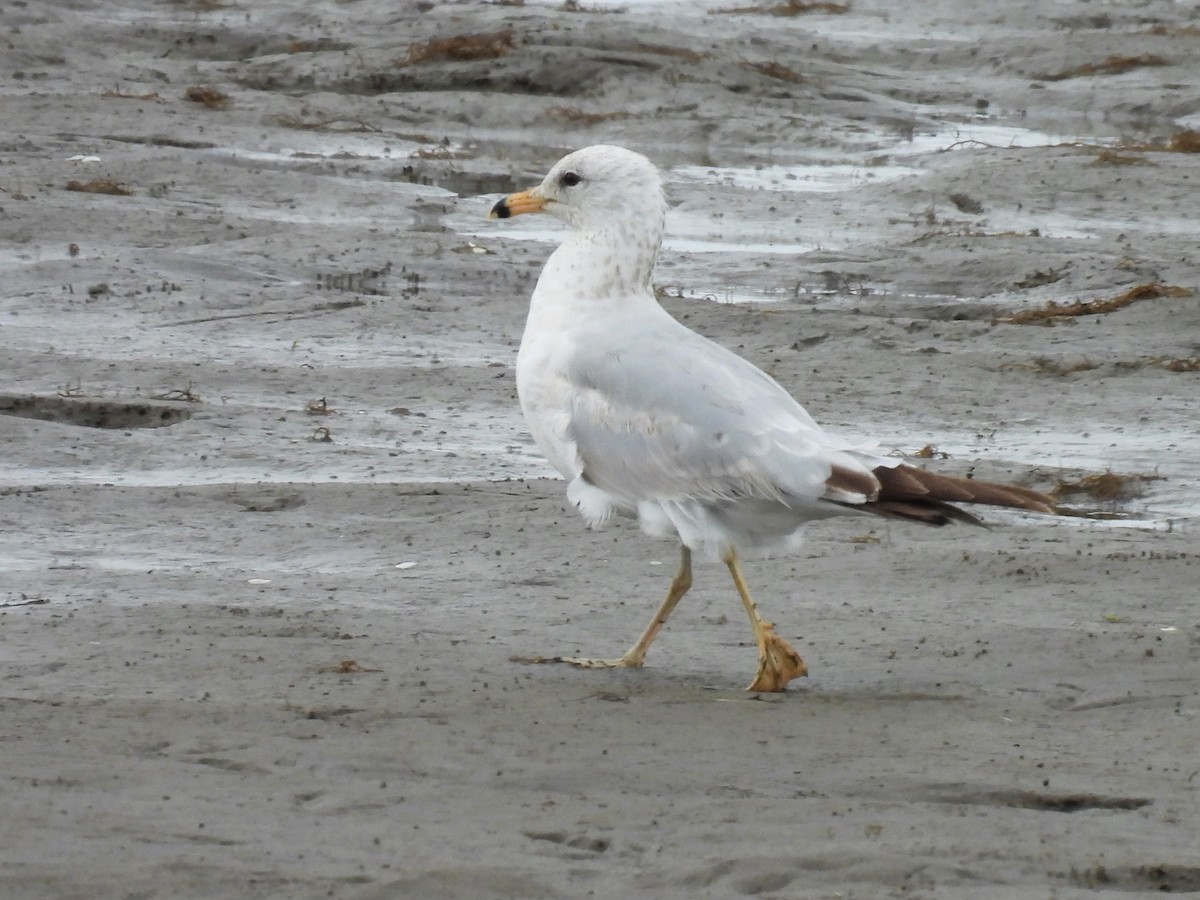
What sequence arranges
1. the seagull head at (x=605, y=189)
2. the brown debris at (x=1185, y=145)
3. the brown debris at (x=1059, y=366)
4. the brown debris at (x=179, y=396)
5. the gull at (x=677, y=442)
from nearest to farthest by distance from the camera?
the gull at (x=677, y=442) → the seagull head at (x=605, y=189) → the brown debris at (x=179, y=396) → the brown debris at (x=1059, y=366) → the brown debris at (x=1185, y=145)

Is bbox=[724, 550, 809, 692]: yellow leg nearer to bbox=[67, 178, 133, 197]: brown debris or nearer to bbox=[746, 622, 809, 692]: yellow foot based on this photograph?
bbox=[746, 622, 809, 692]: yellow foot

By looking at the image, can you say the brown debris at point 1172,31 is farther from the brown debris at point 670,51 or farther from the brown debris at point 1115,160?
the brown debris at point 1115,160

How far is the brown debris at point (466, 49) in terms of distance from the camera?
850 inches

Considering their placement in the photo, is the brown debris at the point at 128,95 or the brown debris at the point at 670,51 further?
the brown debris at the point at 670,51

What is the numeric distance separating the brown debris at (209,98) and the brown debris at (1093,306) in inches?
380

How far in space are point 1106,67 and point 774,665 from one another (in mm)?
19447

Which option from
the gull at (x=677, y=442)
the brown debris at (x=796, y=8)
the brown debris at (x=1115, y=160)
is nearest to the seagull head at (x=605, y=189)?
the gull at (x=677, y=442)

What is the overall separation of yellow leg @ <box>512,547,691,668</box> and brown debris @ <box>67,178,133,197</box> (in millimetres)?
9168

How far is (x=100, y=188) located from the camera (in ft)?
47.6

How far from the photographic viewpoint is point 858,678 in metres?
5.86

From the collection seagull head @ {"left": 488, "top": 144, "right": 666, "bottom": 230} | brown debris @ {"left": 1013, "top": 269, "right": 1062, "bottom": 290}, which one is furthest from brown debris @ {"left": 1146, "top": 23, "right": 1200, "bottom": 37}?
seagull head @ {"left": 488, "top": 144, "right": 666, "bottom": 230}

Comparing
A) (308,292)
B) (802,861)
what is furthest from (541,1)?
(802,861)

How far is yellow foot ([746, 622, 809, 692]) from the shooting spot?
18.6 ft

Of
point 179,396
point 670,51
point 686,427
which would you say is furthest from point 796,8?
point 686,427
